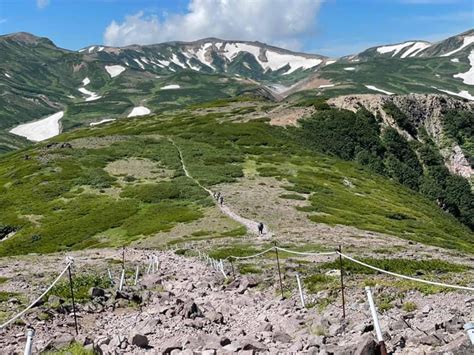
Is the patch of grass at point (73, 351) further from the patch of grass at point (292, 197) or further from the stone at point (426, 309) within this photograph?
the patch of grass at point (292, 197)

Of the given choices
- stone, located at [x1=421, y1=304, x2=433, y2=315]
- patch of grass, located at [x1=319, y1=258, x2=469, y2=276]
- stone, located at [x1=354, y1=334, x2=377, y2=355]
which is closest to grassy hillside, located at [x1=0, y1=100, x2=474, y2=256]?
patch of grass, located at [x1=319, y1=258, x2=469, y2=276]

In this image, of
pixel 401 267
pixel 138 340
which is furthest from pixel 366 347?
pixel 401 267

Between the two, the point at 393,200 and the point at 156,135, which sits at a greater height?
the point at 156,135

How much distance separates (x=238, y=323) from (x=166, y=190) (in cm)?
5562

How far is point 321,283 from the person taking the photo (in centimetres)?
2356

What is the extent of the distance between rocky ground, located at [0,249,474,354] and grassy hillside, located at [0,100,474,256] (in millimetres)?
31806

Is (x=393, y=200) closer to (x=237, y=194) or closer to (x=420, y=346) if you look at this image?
(x=237, y=194)

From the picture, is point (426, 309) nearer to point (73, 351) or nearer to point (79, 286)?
point (73, 351)

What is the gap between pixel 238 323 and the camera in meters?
20.0

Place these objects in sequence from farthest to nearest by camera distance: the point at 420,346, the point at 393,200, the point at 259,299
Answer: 1. the point at 393,200
2. the point at 259,299
3. the point at 420,346

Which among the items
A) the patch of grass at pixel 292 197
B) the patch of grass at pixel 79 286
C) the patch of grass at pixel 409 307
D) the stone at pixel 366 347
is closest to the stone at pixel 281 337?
the patch of grass at pixel 409 307

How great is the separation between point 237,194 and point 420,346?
56.4 m

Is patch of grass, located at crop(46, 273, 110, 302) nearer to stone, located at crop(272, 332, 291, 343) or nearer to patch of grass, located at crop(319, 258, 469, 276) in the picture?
stone, located at crop(272, 332, 291, 343)

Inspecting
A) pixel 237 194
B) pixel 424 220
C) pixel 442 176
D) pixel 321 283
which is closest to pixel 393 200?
pixel 424 220
